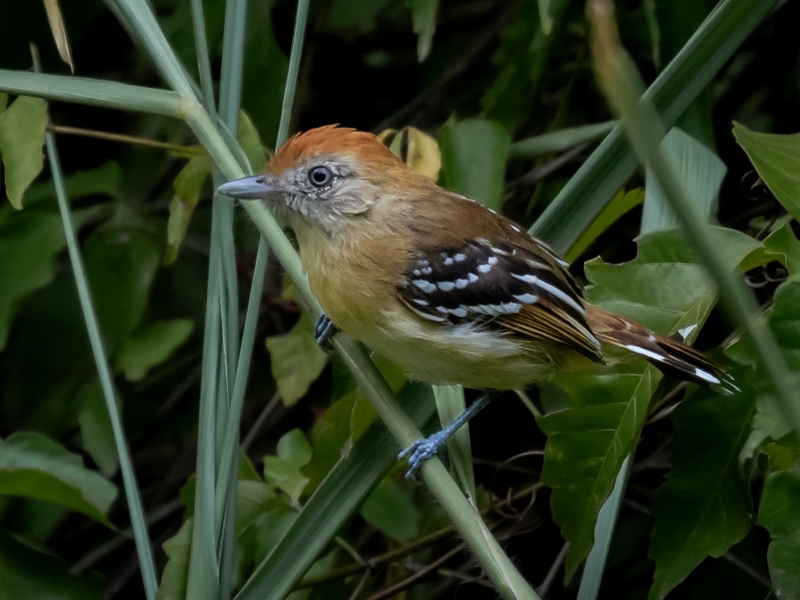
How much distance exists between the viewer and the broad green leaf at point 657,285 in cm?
136

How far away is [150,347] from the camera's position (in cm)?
195

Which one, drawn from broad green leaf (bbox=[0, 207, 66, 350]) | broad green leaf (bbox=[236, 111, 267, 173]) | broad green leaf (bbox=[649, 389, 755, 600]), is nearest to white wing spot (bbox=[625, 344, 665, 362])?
broad green leaf (bbox=[649, 389, 755, 600])

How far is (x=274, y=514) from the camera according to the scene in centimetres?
161

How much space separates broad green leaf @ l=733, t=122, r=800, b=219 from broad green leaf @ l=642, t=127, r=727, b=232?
0.23 m

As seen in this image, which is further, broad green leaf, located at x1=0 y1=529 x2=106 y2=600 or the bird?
broad green leaf, located at x1=0 y1=529 x2=106 y2=600

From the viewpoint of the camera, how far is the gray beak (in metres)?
1.44

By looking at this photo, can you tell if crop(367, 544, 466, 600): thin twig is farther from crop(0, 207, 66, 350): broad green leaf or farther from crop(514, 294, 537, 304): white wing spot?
crop(0, 207, 66, 350): broad green leaf

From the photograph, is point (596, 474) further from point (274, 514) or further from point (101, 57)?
point (101, 57)

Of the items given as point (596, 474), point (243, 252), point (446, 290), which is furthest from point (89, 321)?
point (243, 252)

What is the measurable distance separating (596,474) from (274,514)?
24.0 inches

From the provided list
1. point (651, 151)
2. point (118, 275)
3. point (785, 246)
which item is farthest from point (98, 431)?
point (651, 151)

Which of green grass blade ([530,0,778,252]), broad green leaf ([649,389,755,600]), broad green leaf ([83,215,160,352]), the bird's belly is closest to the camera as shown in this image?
green grass blade ([530,0,778,252])

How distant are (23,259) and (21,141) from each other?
0.58 metres

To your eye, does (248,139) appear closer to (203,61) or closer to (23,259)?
(203,61)
